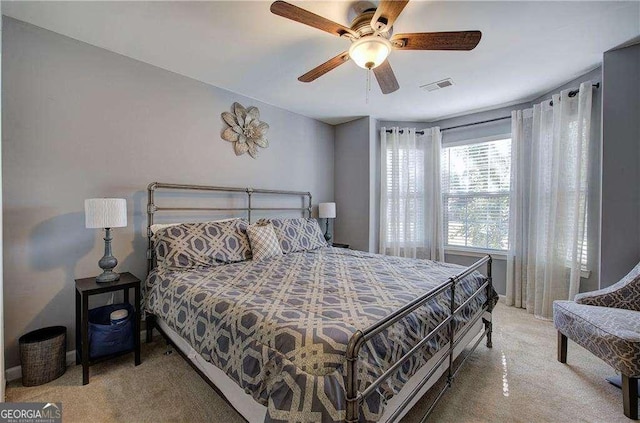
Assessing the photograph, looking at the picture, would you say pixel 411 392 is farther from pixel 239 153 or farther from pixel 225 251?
pixel 239 153

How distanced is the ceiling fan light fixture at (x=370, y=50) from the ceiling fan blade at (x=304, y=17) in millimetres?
88

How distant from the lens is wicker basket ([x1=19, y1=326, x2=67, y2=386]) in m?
1.87

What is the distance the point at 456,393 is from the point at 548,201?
248cm

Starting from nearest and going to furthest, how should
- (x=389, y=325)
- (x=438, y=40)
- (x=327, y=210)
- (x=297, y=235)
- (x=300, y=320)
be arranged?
(x=389, y=325) < (x=300, y=320) < (x=438, y=40) < (x=297, y=235) < (x=327, y=210)

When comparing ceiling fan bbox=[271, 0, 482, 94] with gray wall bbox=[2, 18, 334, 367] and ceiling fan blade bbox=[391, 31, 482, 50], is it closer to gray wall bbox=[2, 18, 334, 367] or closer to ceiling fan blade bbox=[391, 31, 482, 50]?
ceiling fan blade bbox=[391, 31, 482, 50]

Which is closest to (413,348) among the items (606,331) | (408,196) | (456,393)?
(456,393)

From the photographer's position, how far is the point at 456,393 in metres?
1.81

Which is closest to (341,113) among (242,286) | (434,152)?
(434,152)

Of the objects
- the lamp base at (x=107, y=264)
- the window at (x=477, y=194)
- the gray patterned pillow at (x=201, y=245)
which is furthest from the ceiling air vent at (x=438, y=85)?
the lamp base at (x=107, y=264)

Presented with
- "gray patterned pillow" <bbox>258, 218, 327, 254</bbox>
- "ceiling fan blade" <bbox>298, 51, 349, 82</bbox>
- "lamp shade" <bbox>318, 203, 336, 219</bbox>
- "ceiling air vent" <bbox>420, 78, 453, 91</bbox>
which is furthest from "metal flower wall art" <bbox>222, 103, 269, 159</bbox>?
"ceiling air vent" <bbox>420, 78, 453, 91</bbox>

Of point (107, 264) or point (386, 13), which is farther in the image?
point (107, 264)

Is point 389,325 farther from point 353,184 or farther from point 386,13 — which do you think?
point 353,184

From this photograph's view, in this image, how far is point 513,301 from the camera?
3467mm

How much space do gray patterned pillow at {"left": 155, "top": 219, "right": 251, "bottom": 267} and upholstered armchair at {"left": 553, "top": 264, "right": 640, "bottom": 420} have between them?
8.67ft
